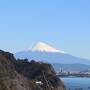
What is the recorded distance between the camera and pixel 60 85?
458 ft

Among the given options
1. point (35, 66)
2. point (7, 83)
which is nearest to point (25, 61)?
point (35, 66)

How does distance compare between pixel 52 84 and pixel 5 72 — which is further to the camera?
pixel 52 84

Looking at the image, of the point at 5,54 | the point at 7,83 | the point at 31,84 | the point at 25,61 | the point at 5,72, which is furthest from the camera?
the point at 25,61

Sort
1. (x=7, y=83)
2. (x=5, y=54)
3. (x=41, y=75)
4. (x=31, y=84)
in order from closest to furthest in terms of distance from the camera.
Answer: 1. (x=7, y=83)
2. (x=31, y=84)
3. (x=5, y=54)
4. (x=41, y=75)

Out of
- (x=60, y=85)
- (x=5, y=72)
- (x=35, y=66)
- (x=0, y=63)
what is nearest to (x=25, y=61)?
(x=35, y=66)

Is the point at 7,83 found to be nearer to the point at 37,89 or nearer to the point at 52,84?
the point at 37,89

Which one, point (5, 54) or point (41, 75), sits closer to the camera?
point (5, 54)

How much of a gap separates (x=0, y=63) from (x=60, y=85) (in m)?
33.6

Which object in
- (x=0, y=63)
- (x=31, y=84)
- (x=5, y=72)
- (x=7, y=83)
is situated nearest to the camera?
(x=7, y=83)

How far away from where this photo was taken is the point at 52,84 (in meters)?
137

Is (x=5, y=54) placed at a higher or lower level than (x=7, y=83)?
higher

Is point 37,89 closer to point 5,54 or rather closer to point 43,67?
point 5,54

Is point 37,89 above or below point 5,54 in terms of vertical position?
below

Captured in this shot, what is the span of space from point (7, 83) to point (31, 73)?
66.1 m
